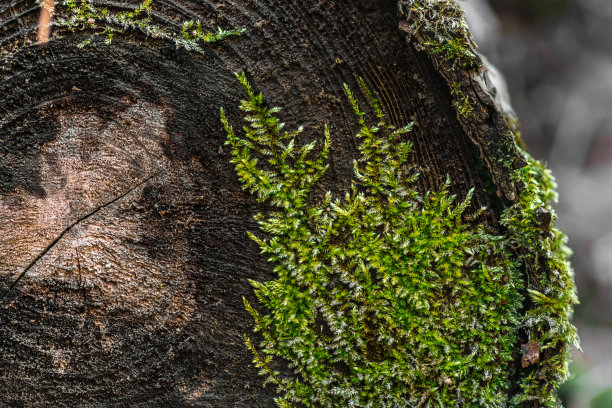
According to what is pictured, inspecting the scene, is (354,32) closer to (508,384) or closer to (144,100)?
(144,100)

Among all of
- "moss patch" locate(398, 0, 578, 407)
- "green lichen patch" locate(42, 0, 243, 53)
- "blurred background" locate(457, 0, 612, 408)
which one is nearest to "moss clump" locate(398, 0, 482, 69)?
"moss patch" locate(398, 0, 578, 407)

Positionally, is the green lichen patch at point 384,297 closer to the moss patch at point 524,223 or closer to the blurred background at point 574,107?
the moss patch at point 524,223

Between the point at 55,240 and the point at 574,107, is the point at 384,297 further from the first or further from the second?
the point at 574,107

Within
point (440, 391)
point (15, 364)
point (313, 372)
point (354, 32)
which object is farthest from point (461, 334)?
point (15, 364)

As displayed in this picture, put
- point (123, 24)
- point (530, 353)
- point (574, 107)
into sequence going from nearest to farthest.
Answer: point (123, 24) → point (530, 353) → point (574, 107)

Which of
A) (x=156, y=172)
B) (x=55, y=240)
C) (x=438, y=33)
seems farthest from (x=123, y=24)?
(x=438, y=33)

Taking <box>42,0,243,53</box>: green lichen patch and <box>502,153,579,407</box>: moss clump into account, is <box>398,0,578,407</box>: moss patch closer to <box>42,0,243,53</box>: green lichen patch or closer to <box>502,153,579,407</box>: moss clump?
<box>502,153,579,407</box>: moss clump
